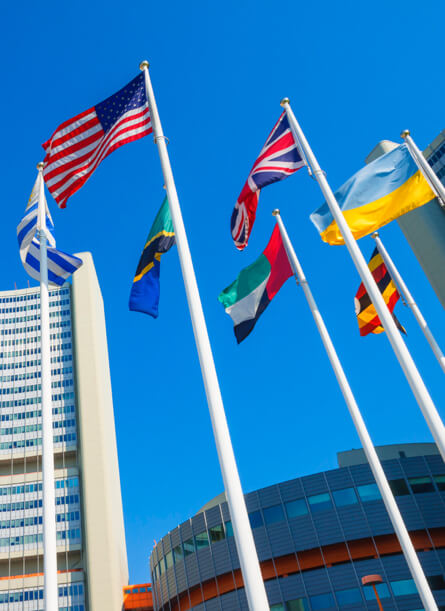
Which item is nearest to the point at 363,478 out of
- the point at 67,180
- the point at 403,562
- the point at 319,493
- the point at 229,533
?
the point at 319,493

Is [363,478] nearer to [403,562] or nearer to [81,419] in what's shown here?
[403,562]

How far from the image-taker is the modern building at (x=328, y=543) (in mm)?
40094

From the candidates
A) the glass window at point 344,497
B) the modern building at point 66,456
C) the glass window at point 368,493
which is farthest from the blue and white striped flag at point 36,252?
the modern building at point 66,456

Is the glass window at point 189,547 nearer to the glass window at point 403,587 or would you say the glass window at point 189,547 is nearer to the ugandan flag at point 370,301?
the glass window at point 403,587

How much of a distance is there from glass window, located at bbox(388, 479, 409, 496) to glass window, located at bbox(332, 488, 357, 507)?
10.5ft

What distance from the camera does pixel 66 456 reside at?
94938 mm

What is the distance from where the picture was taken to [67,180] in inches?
593

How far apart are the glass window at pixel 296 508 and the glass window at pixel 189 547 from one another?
10.1 metres

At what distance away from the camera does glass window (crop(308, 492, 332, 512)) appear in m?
43.7

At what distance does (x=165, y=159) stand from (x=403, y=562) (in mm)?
38820

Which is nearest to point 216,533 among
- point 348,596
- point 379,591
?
point 348,596

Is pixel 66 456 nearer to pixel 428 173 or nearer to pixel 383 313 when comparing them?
pixel 428 173

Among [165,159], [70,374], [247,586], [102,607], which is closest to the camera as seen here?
[247,586]

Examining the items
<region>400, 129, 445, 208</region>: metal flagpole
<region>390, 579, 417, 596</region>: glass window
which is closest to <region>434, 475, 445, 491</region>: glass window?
<region>390, 579, 417, 596</region>: glass window
